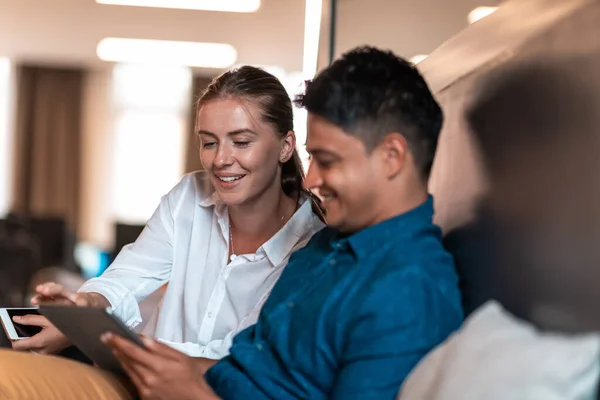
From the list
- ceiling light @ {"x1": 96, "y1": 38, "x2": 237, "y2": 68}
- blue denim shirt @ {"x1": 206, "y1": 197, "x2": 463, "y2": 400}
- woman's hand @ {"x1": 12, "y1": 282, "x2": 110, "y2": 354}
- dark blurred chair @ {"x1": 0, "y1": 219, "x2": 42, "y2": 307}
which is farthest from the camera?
ceiling light @ {"x1": 96, "y1": 38, "x2": 237, "y2": 68}

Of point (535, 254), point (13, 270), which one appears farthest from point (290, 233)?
point (13, 270)

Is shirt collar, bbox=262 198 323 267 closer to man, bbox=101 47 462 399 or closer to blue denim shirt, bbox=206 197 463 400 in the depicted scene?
blue denim shirt, bbox=206 197 463 400

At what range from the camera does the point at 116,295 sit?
2016mm

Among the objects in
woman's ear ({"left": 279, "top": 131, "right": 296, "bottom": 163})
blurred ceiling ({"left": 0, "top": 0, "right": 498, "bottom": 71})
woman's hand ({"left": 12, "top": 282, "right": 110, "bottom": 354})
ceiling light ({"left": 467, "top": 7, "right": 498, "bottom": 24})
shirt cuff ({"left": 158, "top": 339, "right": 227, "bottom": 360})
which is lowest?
shirt cuff ({"left": 158, "top": 339, "right": 227, "bottom": 360})

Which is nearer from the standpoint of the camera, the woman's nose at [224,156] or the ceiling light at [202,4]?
the woman's nose at [224,156]

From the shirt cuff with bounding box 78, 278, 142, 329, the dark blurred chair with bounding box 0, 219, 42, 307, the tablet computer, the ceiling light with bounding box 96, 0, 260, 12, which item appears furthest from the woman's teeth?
the ceiling light with bounding box 96, 0, 260, 12

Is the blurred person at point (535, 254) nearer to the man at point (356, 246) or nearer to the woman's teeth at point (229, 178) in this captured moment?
the man at point (356, 246)

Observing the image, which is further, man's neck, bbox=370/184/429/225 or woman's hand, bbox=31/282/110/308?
woman's hand, bbox=31/282/110/308

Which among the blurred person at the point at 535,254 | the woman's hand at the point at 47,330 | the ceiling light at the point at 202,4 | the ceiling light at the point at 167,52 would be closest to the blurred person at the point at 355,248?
the blurred person at the point at 535,254

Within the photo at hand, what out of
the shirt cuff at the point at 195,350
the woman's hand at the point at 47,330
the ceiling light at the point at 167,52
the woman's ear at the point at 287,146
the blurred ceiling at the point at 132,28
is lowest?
the shirt cuff at the point at 195,350

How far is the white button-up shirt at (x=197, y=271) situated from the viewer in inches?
76.5

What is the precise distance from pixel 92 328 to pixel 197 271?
2.02 ft

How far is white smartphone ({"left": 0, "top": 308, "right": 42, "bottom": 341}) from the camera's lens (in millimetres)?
1834

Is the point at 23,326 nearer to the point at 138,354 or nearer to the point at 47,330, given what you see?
the point at 47,330
